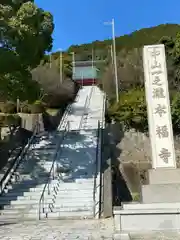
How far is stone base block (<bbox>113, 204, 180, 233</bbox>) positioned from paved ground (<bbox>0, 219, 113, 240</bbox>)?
0.45m

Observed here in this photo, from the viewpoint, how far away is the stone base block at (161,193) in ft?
34.3

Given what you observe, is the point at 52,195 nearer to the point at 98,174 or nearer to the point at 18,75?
the point at 98,174

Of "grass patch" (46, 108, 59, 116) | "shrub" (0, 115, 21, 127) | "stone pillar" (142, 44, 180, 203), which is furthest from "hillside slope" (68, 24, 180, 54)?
"stone pillar" (142, 44, 180, 203)

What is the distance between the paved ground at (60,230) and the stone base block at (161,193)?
134cm

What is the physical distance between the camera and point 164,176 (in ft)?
35.8

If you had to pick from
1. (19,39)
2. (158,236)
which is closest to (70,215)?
(158,236)

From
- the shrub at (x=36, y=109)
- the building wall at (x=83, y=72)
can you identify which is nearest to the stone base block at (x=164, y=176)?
the shrub at (x=36, y=109)

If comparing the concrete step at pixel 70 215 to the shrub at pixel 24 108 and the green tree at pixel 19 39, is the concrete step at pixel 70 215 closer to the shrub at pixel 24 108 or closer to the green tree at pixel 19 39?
the green tree at pixel 19 39

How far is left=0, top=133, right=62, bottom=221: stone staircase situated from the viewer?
13741 millimetres

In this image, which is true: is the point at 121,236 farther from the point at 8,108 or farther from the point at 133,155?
the point at 8,108

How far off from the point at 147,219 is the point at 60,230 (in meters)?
2.43

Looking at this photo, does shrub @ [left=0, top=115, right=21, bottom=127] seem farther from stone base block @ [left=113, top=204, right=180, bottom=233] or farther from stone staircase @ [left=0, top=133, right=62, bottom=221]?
stone base block @ [left=113, top=204, right=180, bottom=233]

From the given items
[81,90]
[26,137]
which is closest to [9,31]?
[26,137]

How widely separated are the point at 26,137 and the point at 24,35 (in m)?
7.97
